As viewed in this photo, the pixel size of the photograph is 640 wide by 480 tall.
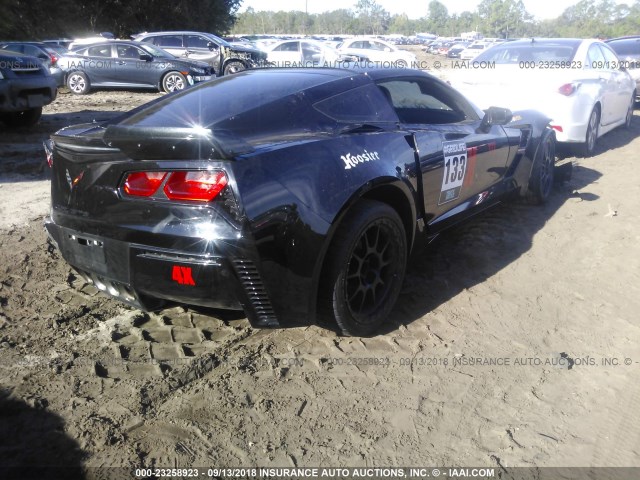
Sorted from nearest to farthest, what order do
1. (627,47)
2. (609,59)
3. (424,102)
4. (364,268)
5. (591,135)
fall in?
(364,268) < (424,102) < (591,135) < (609,59) < (627,47)

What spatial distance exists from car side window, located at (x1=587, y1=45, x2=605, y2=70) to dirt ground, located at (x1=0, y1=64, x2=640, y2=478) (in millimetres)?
4844

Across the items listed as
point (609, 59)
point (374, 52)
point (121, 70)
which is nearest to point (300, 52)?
point (374, 52)

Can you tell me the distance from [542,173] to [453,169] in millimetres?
2151

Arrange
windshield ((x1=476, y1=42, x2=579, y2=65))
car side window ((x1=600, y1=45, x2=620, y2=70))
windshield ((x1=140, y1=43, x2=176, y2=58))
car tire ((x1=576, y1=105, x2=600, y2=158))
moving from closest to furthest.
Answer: car tire ((x1=576, y1=105, x2=600, y2=158)), windshield ((x1=476, y1=42, x2=579, y2=65)), car side window ((x1=600, y1=45, x2=620, y2=70)), windshield ((x1=140, y1=43, x2=176, y2=58))

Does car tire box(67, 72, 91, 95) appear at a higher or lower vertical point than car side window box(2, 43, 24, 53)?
lower

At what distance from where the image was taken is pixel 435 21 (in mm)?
137250

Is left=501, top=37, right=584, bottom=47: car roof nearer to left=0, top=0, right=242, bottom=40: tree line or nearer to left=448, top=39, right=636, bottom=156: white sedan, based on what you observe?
left=448, top=39, right=636, bottom=156: white sedan

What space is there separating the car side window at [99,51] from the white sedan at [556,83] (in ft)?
36.8

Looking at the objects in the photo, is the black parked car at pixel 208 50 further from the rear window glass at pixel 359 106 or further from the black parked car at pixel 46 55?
the rear window glass at pixel 359 106

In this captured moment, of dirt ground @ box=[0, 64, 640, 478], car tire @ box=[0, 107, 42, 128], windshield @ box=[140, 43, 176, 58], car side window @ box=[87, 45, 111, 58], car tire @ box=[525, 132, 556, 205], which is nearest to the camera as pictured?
dirt ground @ box=[0, 64, 640, 478]

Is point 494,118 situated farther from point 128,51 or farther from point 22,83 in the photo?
point 128,51

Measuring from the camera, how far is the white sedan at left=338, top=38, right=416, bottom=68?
1006 inches

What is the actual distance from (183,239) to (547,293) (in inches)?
103

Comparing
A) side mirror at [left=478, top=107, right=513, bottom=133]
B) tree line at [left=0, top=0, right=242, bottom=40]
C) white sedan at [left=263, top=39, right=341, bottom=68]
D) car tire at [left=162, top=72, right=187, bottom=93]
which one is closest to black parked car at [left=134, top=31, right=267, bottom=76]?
→ white sedan at [left=263, top=39, right=341, bottom=68]
